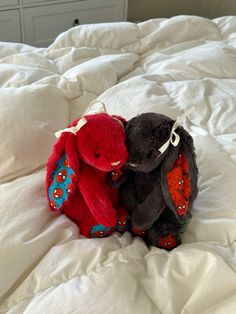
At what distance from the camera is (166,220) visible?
0.80 metres

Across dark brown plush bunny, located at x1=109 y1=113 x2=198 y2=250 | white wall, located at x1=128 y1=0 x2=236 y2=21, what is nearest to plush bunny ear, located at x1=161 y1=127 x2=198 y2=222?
dark brown plush bunny, located at x1=109 y1=113 x2=198 y2=250

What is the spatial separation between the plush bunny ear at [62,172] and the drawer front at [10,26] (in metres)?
1.73

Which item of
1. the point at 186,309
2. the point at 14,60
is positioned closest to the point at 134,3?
the point at 14,60

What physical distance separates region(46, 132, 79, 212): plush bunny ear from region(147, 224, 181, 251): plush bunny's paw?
0.61 ft

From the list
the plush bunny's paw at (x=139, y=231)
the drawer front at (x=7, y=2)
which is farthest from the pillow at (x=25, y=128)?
the drawer front at (x=7, y=2)

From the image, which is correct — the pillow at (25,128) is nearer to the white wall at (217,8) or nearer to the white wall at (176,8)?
the white wall at (176,8)

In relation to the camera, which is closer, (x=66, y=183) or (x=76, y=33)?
(x=66, y=183)

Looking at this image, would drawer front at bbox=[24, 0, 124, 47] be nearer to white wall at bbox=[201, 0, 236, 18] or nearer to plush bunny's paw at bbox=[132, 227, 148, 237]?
white wall at bbox=[201, 0, 236, 18]

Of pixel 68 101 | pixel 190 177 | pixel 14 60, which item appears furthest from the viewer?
pixel 14 60

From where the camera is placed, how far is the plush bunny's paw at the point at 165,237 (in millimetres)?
775

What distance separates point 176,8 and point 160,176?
277 cm

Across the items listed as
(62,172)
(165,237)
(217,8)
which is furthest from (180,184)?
(217,8)

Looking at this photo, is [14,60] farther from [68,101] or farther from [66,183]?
[66,183]

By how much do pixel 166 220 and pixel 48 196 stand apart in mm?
243
